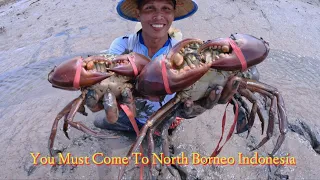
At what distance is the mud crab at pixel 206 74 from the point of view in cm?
178

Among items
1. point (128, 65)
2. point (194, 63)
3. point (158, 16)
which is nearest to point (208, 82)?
point (194, 63)

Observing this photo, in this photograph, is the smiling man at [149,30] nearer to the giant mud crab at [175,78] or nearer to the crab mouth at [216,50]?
the giant mud crab at [175,78]

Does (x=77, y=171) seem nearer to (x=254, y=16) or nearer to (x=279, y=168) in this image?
(x=279, y=168)

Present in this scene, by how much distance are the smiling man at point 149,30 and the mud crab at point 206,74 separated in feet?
2.41

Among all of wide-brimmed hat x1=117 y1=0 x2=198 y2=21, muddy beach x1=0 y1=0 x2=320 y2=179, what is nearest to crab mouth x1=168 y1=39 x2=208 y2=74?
wide-brimmed hat x1=117 y1=0 x2=198 y2=21

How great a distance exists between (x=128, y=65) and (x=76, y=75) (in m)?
0.34

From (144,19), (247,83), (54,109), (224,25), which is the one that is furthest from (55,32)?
(247,83)

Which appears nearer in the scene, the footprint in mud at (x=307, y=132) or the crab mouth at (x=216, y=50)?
the crab mouth at (x=216, y=50)

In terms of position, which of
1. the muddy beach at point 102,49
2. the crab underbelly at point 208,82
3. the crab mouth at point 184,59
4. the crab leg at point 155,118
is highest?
the crab mouth at point 184,59

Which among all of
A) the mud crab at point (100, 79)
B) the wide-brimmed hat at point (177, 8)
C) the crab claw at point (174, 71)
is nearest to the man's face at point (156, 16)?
the wide-brimmed hat at point (177, 8)

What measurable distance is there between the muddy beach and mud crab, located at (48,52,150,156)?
3.53 feet

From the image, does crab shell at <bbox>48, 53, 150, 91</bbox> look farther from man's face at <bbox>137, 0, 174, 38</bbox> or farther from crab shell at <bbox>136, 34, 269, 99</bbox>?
man's face at <bbox>137, 0, 174, 38</bbox>

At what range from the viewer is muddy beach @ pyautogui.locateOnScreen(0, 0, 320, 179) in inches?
116

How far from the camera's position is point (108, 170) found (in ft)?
9.36
